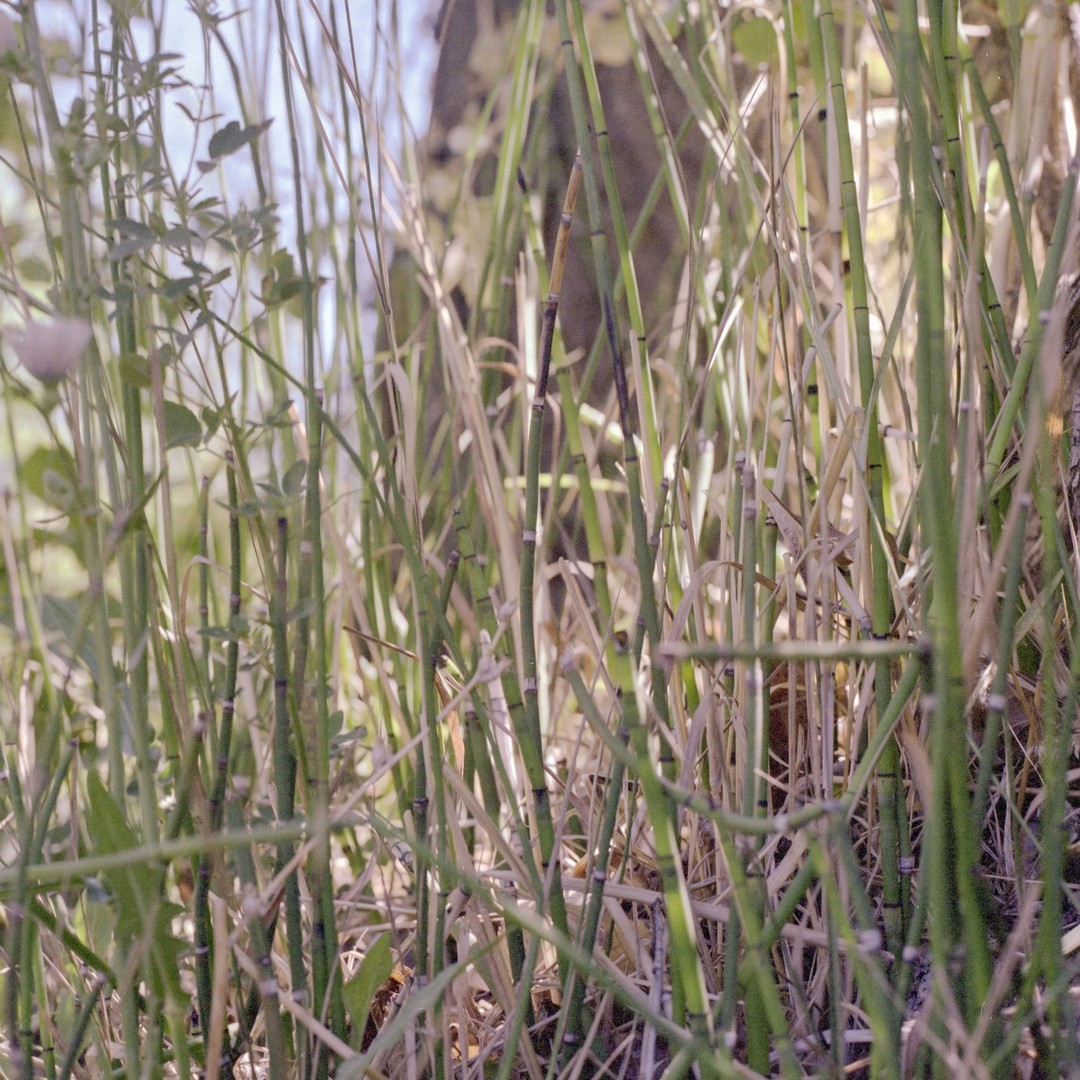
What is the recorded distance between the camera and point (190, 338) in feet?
1.69

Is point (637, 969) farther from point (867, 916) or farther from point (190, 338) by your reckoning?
point (190, 338)

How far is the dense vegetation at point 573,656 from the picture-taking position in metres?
0.43

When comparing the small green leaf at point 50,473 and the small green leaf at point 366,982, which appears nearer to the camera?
the small green leaf at point 50,473

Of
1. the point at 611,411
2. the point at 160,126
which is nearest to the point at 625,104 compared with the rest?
the point at 611,411

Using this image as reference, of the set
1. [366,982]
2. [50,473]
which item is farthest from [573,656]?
[50,473]

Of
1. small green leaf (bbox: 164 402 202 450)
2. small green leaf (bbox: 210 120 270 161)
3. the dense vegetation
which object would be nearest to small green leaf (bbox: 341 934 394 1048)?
the dense vegetation

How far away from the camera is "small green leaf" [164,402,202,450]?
1.77 ft

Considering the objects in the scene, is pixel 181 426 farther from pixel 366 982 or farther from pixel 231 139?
pixel 366 982

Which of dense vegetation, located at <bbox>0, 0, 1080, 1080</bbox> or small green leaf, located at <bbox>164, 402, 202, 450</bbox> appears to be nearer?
dense vegetation, located at <bbox>0, 0, 1080, 1080</bbox>

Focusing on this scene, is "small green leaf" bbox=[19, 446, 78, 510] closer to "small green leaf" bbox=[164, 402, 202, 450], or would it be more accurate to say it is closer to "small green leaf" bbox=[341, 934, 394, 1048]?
"small green leaf" bbox=[164, 402, 202, 450]

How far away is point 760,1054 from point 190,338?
0.42 metres

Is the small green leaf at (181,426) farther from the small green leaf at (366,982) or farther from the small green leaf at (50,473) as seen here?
the small green leaf at (366,982)

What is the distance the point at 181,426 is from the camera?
21.7 inches

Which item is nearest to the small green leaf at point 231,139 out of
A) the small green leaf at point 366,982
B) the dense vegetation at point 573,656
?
the dense vegetation at point 573,656
